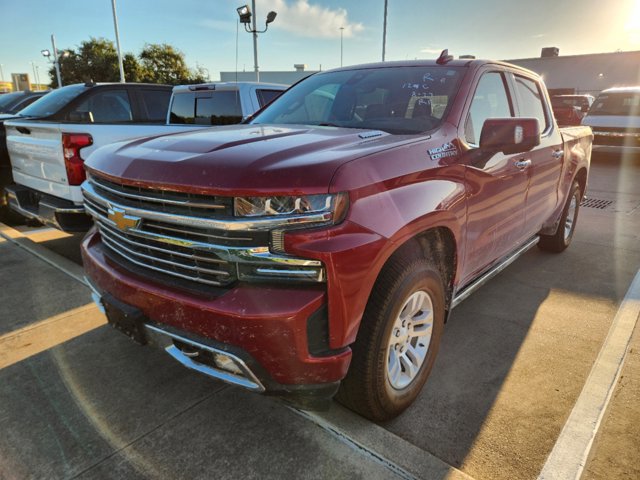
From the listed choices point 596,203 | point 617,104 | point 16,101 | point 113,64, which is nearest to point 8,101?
point 16,101

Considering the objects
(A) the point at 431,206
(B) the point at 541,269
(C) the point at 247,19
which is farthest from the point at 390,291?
(C) the point at 247,19

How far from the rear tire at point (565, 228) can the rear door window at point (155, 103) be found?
538 cm

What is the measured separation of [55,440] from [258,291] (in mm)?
1376

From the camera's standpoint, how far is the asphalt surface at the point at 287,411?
2.10 metres

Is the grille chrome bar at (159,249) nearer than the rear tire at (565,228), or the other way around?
the grille chrome bar at (159,249)

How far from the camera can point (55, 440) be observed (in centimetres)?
223

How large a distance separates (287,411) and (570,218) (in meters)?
4.44

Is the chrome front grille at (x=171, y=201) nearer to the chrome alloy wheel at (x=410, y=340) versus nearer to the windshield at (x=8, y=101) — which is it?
the chrome alloy wheel at (x=410, y=340)

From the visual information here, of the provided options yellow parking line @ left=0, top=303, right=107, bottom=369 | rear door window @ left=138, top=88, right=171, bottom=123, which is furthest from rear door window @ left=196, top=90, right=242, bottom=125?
yellow parking line @ left=0, top=303, right=107, bottom=369

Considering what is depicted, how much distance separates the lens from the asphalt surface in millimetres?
2098

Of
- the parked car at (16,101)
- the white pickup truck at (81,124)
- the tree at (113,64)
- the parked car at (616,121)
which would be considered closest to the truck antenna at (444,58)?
the white pickup truck at (81,124)

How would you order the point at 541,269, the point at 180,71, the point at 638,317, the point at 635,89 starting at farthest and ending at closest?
the point at 180,71, the point at 635,89, the point at 541,269, the point at 638,317

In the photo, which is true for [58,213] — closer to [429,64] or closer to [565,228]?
[429,64]

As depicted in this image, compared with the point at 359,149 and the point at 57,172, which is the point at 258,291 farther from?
the point at 57,172
